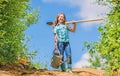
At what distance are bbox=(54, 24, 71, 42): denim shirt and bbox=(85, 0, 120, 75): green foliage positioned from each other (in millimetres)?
7024

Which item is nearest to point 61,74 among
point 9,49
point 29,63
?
point 9,49

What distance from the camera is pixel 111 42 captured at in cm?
980

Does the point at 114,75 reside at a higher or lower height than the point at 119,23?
lower

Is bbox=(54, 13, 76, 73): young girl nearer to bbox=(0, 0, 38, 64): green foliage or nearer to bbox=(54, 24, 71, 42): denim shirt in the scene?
bbox=(54, 24, 71, 42): denim shirt

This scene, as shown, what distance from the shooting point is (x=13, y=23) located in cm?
1994

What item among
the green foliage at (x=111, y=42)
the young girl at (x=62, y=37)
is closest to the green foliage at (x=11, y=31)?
the young girl at (x=62, y=37)

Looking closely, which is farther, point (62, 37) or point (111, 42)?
point (62, 37)

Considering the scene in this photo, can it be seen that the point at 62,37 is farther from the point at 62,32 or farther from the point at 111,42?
the point at 111,42

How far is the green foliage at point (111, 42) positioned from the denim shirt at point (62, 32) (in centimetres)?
702

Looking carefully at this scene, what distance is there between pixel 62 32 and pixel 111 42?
7846 mm

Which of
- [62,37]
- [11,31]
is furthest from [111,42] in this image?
[11,31]

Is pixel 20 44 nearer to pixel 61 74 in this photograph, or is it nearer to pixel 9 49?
pixel 9 49

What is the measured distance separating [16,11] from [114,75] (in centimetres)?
1121

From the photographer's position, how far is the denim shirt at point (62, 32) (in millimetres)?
17486
